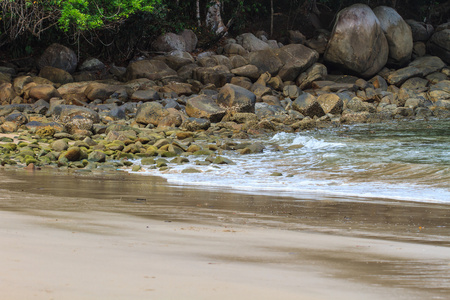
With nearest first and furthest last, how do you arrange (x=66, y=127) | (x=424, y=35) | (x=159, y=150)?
(x=159, y=150) < (x=66, y=127) < (x=424, y=35)

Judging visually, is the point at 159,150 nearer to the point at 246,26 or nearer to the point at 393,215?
the point at 393,215

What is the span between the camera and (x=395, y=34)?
25453 mm

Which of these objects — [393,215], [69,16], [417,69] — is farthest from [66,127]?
[417,69]

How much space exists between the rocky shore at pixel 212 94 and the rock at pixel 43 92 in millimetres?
34

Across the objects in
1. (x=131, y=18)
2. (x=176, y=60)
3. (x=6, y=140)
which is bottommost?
(x=6, y=140)

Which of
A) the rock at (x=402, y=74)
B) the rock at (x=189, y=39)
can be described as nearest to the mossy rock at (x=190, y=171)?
the rock at (x=189, y=39)

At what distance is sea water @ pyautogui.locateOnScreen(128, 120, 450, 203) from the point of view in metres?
6.19

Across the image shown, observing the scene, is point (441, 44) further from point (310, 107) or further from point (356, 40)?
point (310, 107)

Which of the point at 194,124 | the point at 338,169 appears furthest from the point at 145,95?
the point at 338,169

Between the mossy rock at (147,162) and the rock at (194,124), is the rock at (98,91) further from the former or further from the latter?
the mossy rock at (147,162)

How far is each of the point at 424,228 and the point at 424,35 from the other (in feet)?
89.7

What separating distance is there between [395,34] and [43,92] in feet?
57.5

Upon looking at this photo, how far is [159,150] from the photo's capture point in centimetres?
967

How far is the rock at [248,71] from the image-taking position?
22.0 m
